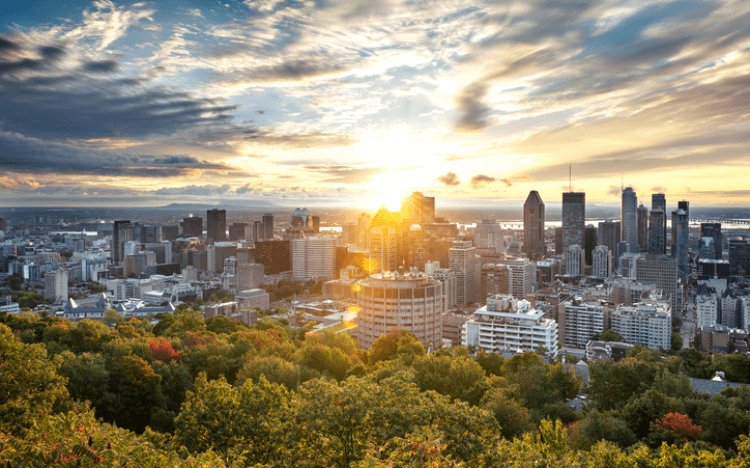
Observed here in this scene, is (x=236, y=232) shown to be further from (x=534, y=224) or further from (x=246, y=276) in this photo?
(x=534, y=224)

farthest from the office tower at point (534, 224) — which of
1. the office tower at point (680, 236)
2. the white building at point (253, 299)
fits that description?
the white building at point (253, 299)

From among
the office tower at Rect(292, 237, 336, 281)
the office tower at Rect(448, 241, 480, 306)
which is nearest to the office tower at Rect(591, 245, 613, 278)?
the office tower at Rect(448, 241, 480, 306)

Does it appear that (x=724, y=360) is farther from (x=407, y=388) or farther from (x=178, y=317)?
(x=178, y=317)

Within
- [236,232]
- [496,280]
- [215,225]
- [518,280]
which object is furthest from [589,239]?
[215,225]

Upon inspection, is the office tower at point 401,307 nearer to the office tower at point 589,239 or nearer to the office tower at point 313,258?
the office tower at point 313,258

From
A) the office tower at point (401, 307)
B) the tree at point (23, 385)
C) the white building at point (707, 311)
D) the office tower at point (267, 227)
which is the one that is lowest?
the white building at point (707, 311)

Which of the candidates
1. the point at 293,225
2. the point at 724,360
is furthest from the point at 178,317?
the point at 293,225

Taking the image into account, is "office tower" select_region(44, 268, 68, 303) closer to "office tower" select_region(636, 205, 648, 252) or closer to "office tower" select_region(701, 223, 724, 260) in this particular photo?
"office tower" select_region(636, 205, 648, 252)
